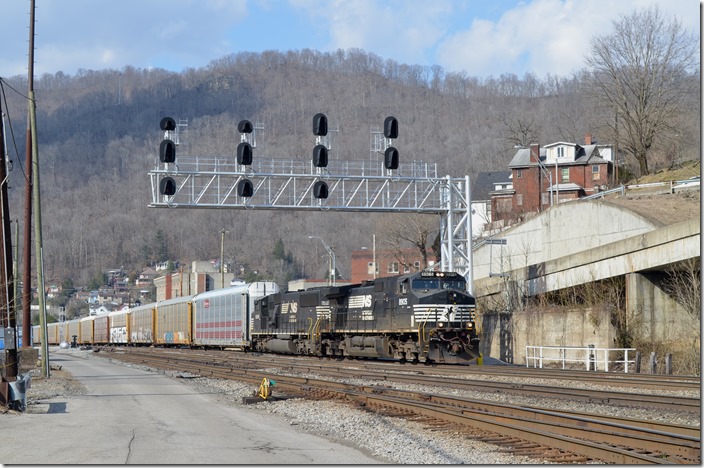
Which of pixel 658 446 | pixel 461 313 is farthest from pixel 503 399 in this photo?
pixel 461 313

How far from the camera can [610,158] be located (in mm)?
96875

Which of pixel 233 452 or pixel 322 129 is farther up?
pixel 322 129

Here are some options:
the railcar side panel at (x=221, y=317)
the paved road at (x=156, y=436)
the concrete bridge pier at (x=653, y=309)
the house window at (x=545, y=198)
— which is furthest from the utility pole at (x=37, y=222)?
the house window at (x=545, y=198)

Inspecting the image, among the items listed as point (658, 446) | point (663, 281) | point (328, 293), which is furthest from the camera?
point (328, 293)

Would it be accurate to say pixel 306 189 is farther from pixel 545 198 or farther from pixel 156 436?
pixel 545 198

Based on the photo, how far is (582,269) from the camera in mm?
39594

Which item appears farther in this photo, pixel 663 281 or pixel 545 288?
pixel 545 288

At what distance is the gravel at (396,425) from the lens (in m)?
12.6

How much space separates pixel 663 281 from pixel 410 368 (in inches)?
508

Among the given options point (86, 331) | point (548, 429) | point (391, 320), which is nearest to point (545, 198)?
point (86, 331)

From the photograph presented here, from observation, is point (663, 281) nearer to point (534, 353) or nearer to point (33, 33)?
point (534, 353)

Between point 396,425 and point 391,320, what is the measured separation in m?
19.2

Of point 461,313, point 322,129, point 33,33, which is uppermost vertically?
point 33,33

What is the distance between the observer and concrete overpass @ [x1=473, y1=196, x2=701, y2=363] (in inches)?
1382
